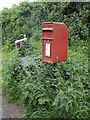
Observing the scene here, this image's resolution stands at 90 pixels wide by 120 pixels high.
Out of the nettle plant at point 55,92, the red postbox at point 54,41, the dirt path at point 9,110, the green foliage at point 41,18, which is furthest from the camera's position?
the green foliage at point 41,18

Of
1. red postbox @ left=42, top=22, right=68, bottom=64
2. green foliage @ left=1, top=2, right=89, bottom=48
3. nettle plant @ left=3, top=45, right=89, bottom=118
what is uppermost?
green foliage @ left=1, top=2, right=89, bottom=48

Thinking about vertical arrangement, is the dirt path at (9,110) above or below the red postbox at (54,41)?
below

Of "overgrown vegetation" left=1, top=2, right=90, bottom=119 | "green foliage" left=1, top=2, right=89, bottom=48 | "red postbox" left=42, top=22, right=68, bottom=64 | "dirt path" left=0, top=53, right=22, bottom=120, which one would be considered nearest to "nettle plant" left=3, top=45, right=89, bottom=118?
"overgrown vegetation" left=1, top=2, right=90, bottom=119

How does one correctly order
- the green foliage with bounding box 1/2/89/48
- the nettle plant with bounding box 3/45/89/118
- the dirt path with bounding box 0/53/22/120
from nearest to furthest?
the nettle plant with bounding box 3/45/89/118, the dirt path with bounding box 0/53/22/120, the green foliage with bounding box 1/2/89/48

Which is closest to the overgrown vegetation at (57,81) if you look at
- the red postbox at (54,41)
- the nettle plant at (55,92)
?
the nettle plant at (55,92)

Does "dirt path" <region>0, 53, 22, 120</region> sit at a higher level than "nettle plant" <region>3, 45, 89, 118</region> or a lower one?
lower

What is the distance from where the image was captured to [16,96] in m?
2.76

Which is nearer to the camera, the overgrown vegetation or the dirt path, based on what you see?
the overgrown vegetation

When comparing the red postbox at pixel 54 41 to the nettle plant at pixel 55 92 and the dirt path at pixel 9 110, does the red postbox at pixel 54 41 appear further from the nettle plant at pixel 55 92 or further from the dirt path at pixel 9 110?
the dirt path at pixel 9 110

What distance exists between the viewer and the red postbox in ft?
6.89

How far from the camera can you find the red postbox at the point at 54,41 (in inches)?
82.7

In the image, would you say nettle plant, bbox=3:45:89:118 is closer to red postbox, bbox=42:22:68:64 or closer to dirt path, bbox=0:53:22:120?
dirt path, bbox=0:53:22:120

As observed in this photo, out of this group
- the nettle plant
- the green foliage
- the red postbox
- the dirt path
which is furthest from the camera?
the green foliage

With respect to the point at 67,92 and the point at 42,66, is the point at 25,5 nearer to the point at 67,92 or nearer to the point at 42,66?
the point at 42,66
